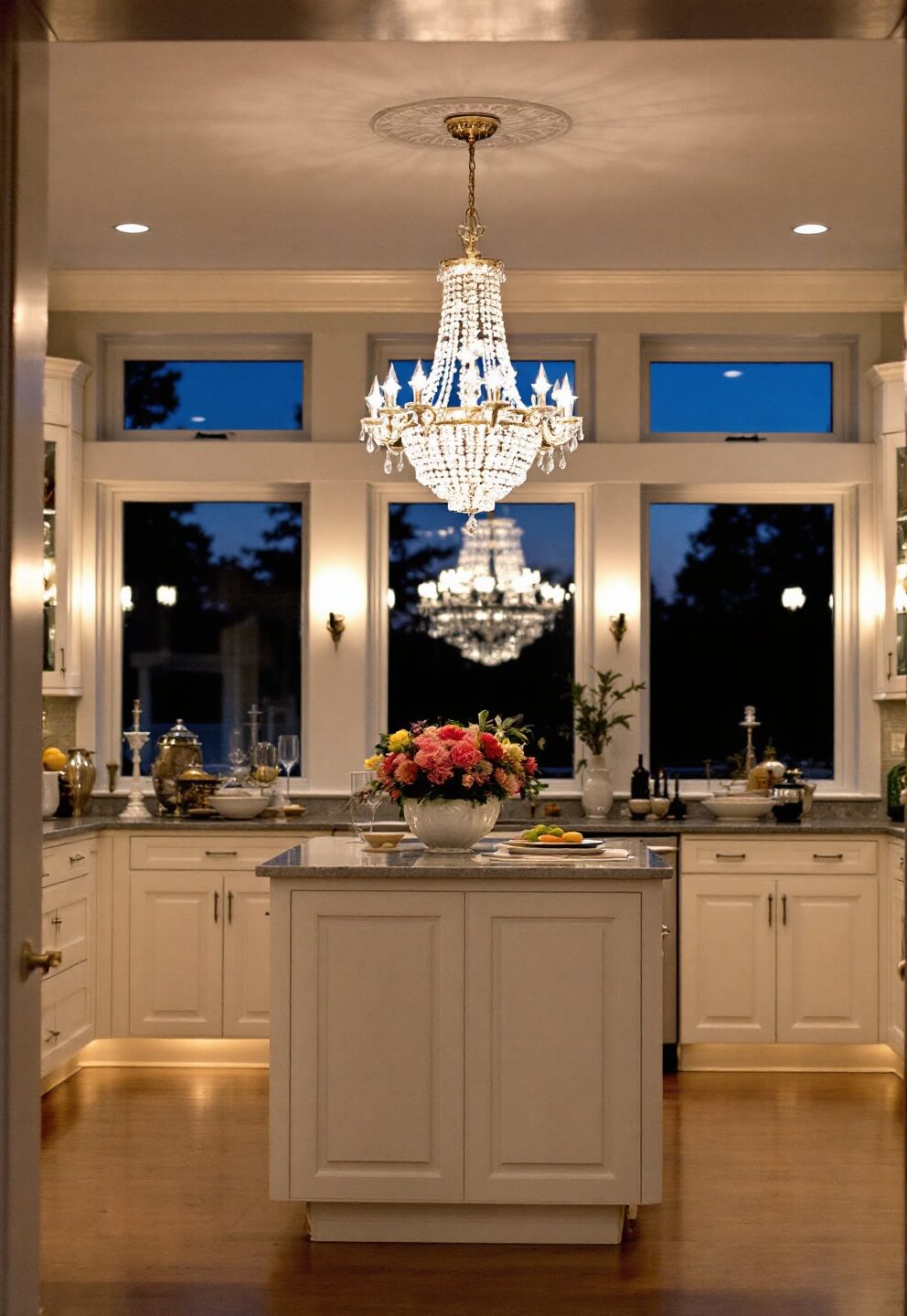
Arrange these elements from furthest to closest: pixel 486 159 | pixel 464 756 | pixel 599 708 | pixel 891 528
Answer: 1. pixel 599 708
2. pixel 891 528
3. pixel 486 159
4. pixel 464 756

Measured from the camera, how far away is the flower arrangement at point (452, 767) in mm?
4352

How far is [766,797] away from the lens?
22.1ft

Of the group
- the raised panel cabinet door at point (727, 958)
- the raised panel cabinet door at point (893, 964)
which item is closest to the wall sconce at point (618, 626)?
the raised panel cabinet door at point (727, 958)

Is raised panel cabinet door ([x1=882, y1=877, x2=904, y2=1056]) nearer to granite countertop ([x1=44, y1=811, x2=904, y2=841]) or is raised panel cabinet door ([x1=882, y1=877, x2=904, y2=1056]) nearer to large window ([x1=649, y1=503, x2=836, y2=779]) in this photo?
granite countertop ([x1=44, y1=811, x2=904, y2=841])

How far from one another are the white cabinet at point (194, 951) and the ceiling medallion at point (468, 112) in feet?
9.73

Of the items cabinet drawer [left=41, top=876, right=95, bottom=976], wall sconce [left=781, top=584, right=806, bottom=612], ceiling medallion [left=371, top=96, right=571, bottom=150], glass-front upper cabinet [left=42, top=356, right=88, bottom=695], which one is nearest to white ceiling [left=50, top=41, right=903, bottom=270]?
ceiling medallion [left=371, top=96, right=571, bottom=150]

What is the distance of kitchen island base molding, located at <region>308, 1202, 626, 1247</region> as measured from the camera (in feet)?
13.7

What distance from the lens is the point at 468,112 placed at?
16.2 feet

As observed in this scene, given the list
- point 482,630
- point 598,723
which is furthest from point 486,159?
point 598,723

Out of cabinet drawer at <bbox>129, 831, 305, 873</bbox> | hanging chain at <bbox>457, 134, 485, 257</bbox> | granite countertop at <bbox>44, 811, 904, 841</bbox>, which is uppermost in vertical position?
hanging chain at <bbox>457, 134, 485, 257</bbox>

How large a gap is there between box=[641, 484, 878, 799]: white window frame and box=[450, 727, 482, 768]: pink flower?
275 centimetres

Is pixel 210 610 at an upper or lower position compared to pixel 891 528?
lower

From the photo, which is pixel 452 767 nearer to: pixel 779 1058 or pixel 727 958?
pixel 727 958

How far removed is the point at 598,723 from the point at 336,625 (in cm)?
122
